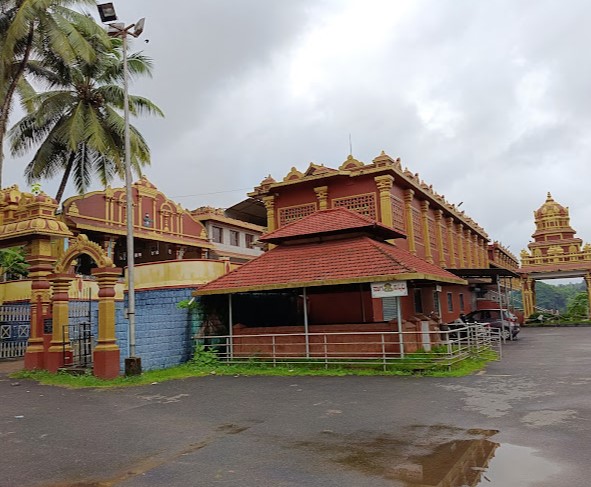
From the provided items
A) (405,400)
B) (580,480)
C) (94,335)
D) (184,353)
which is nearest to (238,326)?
(184,353)

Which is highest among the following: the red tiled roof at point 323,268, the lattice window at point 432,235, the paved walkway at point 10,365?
the lattice window at point 432,235

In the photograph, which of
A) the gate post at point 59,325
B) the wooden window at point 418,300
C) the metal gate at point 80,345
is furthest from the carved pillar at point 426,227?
the gate post at point 59,325

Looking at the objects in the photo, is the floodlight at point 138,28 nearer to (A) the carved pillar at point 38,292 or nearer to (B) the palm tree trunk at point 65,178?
(A) the carved pillar at point 38,292

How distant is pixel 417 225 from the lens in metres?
21.7

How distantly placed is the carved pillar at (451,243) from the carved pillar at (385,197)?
8941mm

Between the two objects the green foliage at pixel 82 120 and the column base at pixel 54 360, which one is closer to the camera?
the column base at pixel 54 360

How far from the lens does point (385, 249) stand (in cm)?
1399

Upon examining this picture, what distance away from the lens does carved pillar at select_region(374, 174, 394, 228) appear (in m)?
18.7

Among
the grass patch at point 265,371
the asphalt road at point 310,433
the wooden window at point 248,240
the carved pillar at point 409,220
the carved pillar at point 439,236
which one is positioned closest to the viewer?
the asphalt road at point 310,433

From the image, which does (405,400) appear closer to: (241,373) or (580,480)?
(580,480)

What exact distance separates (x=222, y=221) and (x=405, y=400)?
25385mm

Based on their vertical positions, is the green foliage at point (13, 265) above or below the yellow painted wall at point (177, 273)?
above

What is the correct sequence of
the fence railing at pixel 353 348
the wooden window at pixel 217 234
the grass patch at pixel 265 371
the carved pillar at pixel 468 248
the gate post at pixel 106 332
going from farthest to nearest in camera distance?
the wooden window at pixel 217 234 → the carved pillar at pixel 468 248 → the gate post at pixel 106 332 → the fence railing at pixel 353 348 → the grass patch at pixel 265 371

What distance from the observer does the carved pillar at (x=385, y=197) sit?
1869cm
